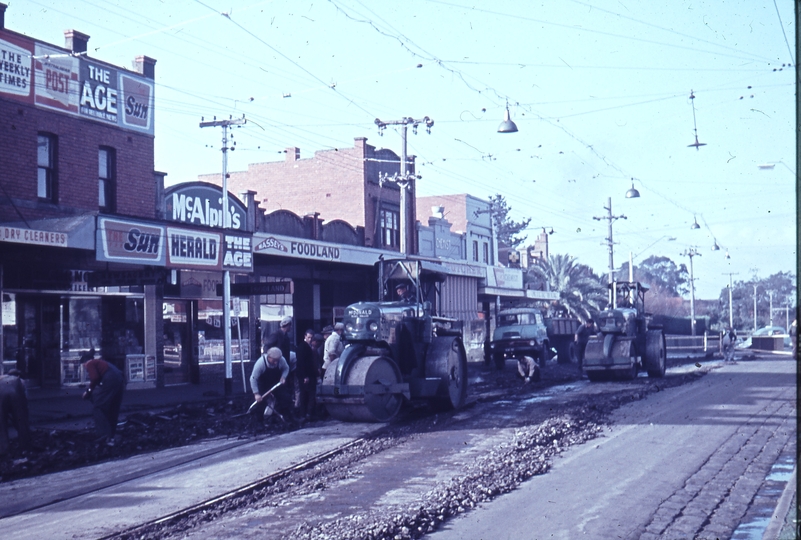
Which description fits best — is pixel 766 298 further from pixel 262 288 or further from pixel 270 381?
pixel 270 381

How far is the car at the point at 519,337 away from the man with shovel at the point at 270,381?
1647 centimetres

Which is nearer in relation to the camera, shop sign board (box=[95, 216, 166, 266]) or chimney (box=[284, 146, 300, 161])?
shop sign board (box=[95, 216, 166, 266])

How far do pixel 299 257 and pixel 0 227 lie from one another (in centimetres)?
1001

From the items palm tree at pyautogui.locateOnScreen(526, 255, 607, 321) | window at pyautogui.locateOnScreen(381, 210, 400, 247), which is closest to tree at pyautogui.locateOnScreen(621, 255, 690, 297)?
palm tree at pyautogui.locateOnScreen(526, 255, 607, 321)

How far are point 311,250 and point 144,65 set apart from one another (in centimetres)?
664

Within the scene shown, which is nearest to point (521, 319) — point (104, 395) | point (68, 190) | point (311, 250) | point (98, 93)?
point (311, 250)

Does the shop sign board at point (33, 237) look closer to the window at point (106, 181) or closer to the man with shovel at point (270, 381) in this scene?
the man with shovel at point (270, 381)

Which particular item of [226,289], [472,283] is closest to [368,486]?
[226,289]

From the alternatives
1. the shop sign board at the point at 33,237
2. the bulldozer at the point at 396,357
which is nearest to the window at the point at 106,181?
the shop sign board at the point at 33,237

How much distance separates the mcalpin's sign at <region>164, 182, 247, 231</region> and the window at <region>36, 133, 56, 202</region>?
3906 millimetres

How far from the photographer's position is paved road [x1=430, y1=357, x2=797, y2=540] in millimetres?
7340

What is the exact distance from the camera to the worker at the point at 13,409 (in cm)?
1188

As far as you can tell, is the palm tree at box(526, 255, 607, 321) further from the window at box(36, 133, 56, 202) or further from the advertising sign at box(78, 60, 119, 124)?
the window at box(36, 133, 56, 202)

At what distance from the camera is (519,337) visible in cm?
3027
